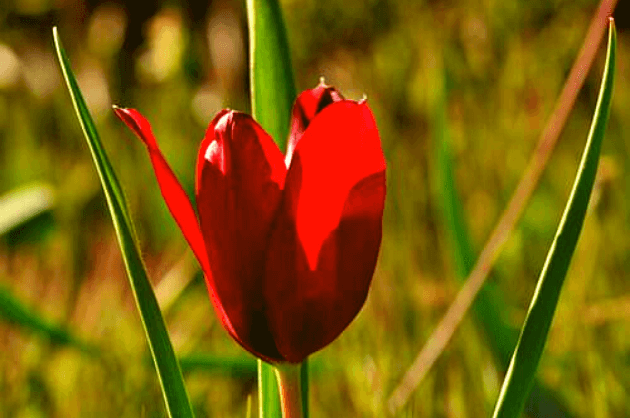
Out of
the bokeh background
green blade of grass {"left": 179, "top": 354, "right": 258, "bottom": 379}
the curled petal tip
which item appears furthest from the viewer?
the bokeh background

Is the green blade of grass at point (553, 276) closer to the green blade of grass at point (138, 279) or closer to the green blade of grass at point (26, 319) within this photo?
the green blade of grass at point (138, 279)

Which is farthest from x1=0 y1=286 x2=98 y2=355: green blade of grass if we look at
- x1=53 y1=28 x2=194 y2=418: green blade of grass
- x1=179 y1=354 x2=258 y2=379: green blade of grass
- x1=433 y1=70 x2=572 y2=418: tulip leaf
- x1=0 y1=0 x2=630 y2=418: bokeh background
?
x1=53 y1=28 x2=194 y2=418: green blade of grass

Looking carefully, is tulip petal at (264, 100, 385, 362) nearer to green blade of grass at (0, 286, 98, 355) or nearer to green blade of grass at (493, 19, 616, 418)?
green blade of grass at (493, 19, 616, 418)

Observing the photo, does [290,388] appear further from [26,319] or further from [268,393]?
[26,319]

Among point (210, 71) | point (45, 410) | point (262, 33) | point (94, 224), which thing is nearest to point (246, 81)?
point (210, 71)

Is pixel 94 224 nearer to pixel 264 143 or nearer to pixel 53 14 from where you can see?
pixel 53 14
